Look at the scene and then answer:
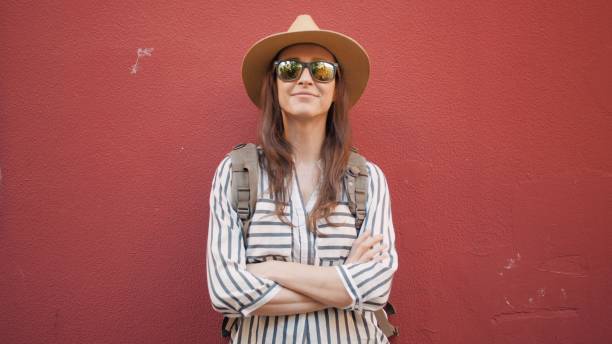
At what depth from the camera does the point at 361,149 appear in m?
2.54

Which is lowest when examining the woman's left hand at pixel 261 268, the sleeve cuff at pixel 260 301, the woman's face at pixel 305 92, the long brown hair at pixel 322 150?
the sleeve cuff at pixel 260 301

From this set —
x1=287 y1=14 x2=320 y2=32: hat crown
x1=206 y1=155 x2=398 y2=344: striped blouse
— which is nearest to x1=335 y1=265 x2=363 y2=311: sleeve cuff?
x1=206 y1=155 x2=398 y2=344: striped blouse

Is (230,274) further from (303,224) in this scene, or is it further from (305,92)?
(305,92)

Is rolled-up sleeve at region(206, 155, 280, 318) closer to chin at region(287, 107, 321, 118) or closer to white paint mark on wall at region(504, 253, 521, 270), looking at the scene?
chin at region(287, 107, 321, 118)

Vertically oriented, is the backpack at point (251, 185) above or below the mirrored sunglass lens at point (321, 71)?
below

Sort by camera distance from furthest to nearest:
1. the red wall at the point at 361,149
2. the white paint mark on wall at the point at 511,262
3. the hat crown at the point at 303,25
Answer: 1. the white paint mark on wall at the point at 511,262
2. the red wall at the point at 361,149
3. the hat crown at the point at 303,25

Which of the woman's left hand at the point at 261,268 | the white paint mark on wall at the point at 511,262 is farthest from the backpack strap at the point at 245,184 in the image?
the white paint mark on wall at the point at 511,262

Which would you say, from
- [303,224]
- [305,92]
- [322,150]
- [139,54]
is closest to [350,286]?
[303,224]

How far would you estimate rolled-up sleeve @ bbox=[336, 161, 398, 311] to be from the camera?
172 centimetres

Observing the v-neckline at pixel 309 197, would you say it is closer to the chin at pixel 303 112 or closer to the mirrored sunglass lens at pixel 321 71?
the chin at pixel 303 112

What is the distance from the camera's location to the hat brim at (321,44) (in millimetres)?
1964

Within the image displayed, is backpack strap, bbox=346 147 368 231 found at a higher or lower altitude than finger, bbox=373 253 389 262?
higher

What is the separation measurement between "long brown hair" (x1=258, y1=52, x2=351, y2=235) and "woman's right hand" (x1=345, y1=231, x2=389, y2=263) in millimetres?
161

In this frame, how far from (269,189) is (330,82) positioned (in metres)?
0.54
